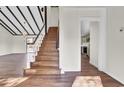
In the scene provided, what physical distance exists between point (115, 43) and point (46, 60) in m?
2.57

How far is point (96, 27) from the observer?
857cm

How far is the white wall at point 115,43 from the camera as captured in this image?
4.93 m

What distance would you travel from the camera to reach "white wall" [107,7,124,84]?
4.93 m

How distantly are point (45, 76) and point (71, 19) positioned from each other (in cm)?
240

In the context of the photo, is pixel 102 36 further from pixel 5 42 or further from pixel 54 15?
pixel 5 42

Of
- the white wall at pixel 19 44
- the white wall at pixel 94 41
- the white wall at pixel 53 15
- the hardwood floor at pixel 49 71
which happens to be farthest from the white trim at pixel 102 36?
the white wall at pixel 19 44

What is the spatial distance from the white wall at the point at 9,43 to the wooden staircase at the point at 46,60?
7.69 meters

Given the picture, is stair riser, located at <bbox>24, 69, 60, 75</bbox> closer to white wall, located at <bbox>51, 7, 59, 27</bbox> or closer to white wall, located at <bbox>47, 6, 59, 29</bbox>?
white wall, located at <bbox>47, 6, 59, 29</bbox>

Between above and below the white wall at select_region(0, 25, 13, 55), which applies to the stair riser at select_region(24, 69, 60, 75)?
below

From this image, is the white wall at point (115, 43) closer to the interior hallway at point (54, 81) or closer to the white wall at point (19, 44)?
the interior hallway at point (54, 81)

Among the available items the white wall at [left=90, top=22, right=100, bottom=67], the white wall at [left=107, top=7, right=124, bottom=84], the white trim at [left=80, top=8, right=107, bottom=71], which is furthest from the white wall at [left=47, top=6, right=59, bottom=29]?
the white wall at [left=107, top=7, right=124, bottom=84]

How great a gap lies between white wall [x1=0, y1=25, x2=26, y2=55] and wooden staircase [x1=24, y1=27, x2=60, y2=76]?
7.69 meters
